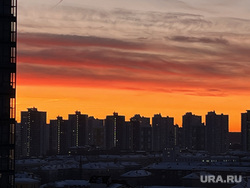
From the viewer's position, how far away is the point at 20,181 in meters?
185

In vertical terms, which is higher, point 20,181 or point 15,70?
point 15,70

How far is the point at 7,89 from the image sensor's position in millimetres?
66812

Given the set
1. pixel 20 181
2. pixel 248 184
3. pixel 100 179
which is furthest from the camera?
pixel 20 181

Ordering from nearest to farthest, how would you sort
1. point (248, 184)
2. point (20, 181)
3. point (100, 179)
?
point (100, 179) < point (248, 184) < point (20, 181)

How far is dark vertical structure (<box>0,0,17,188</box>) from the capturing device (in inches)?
2623

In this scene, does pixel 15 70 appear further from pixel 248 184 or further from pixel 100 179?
pixel 248 184

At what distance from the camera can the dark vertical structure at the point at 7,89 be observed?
66.6 meters

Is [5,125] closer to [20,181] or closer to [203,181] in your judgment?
[20,181]

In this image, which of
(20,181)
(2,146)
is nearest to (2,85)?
(2,146)

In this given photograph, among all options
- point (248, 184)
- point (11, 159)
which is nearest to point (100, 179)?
point (11, 159)

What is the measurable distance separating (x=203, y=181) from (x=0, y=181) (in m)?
136

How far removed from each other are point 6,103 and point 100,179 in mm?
38262

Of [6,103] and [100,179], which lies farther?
[100,179]

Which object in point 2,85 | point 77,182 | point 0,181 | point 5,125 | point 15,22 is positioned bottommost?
point 77,182
